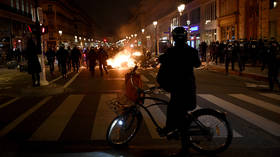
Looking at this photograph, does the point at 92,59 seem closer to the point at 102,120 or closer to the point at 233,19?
the point at 102,120

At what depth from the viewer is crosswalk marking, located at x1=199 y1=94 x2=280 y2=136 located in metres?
6.88

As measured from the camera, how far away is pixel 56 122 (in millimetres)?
7676

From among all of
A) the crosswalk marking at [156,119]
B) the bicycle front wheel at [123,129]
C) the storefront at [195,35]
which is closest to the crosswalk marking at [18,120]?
the bicycle front wheel at [123,129]

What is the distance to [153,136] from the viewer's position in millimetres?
6363

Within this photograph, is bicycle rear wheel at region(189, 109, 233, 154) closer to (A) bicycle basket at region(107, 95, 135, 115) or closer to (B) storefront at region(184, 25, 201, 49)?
(A) bicycle basket at region(107, 95, 135, 115)

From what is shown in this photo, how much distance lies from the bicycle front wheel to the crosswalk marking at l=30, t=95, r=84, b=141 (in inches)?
54.2

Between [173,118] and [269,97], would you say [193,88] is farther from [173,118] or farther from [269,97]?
[269,97]

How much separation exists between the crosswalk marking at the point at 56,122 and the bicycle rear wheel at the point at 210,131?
2.74m

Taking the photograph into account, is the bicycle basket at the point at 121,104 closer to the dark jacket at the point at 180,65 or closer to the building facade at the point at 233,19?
the dark jacket at the point at 180,65

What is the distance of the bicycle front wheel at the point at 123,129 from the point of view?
17.8 ft

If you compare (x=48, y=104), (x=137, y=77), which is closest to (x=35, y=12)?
(x=48, y=104)

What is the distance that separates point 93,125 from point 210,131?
3.02 metres

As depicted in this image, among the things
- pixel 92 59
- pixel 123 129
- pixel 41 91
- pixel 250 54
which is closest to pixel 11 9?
pixel 92 59

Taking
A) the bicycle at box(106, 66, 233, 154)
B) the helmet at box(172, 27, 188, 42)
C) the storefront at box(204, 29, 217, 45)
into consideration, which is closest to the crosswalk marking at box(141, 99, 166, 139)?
the bicycle at box(106, 66, 233, 154)
